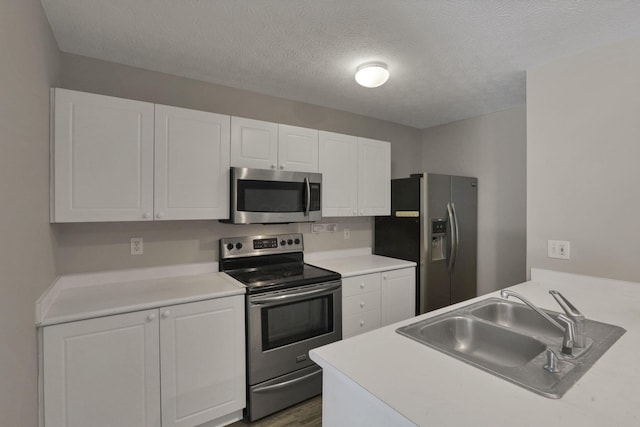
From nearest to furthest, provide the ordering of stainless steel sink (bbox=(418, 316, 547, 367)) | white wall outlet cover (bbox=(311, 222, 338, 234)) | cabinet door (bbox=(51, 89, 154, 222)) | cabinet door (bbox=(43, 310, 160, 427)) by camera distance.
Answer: stainless steel sink (bbox=(418, 316, 547, 367)) → cabinet door (bbox=(43, 310, 160, 427)) → cabinet door (bbox=(51, 89, 154, 222)) → white wall outlet cover (bbox=(311, 222, 338, 234))

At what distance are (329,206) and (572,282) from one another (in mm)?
1805

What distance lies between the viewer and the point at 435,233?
2.89 m

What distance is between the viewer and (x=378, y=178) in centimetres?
303

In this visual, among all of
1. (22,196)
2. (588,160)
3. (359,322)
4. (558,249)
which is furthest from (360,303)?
(22,196)

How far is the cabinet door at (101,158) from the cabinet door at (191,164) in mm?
65

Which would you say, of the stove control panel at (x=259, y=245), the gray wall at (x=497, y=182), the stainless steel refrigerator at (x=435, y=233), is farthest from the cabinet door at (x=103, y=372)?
the gray wall at (x=497, y=182)

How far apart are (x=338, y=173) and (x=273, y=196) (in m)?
0.72

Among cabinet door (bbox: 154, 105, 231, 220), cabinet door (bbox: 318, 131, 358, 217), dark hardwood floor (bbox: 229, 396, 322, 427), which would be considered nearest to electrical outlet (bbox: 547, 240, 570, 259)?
cabinet door (bbox: 318, 131, 358, 217)

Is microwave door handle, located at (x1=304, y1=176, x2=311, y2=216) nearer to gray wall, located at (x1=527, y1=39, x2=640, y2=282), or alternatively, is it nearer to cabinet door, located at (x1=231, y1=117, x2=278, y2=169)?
cabinet door, located at (x1=231, y1=117, x2=278, y2=169)

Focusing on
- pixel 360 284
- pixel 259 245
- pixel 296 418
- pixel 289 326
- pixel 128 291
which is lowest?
pixel 296 418

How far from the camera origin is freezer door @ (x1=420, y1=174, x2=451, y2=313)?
2836 millimetres

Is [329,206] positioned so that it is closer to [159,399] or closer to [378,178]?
[378,178]

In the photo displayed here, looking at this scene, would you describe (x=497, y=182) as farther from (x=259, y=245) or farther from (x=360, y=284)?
(x=259, y=245)

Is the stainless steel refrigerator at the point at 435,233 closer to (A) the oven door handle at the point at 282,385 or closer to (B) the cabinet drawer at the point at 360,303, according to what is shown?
(B) the cabinet drawer at the point at 360,303
